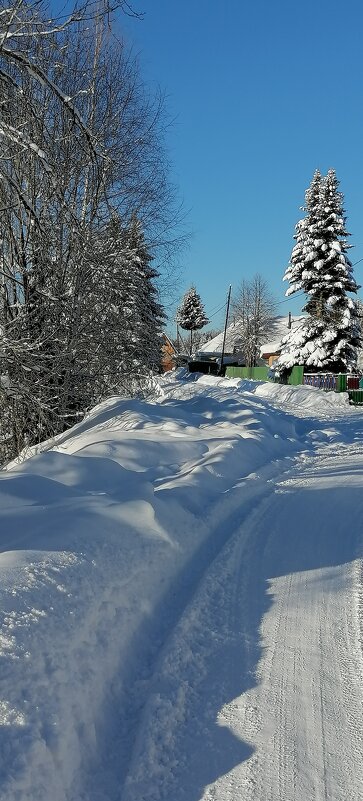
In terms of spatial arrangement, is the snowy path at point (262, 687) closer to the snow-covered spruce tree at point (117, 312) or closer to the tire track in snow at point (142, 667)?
the tire track in snow at point (142, 667)

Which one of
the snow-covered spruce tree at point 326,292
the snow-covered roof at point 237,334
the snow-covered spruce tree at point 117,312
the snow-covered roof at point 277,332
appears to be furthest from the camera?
the snow-covered roof at point 237,334

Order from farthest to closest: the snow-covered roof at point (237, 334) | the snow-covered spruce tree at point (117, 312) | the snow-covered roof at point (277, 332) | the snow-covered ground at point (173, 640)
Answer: the snow-covered roof at point (237, 334), the snow-covered roof at point (277, 332), the snow-covered spruce tree at point (117, 312), the snow-covered ground at point (173, 640)

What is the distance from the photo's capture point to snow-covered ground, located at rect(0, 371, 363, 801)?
2484 mm

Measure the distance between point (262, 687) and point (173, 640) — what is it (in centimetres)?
65

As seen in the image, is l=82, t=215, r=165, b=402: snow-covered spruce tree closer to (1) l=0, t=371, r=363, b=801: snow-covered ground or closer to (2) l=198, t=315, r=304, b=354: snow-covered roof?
(1) l=0, t=371, r=363, b=801: snow-covered ground

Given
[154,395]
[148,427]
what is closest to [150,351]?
[154,395]

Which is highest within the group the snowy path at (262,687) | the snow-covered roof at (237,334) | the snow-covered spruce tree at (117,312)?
the snow-covered roof at (237,334)

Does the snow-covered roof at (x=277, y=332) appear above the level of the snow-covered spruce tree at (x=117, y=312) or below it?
above

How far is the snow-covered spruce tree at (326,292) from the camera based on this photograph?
3341cm

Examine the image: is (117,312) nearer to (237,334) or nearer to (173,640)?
(173,640)

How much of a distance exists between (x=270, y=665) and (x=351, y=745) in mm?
739

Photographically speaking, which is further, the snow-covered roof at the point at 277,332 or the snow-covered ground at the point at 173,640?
the snow-covered roof at the point at 277,332

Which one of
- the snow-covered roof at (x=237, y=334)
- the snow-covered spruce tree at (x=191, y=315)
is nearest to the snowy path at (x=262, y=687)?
the snow-covered roof at (x=237, y=334)

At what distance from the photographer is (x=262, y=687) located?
10.3 ft
